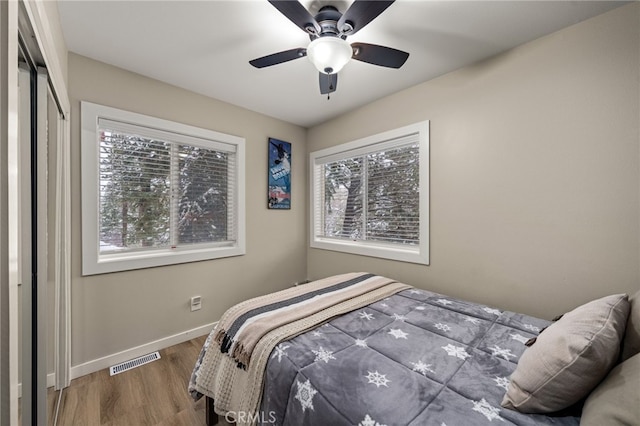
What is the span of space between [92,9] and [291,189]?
2253mm

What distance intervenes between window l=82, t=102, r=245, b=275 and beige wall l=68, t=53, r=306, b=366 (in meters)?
0.08

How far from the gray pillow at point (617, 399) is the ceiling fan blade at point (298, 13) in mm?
1800

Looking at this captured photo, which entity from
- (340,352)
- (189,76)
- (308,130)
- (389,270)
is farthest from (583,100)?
(189,76)

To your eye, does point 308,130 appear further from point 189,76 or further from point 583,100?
point 583,100

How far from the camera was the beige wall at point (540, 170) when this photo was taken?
144 centimetres

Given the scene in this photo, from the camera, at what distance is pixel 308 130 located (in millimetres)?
3459

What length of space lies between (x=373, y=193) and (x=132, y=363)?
108 inches

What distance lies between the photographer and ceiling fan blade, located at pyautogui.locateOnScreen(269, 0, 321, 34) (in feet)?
3.77

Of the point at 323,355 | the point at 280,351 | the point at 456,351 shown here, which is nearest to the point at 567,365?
the point at 456,351

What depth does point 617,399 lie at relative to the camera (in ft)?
2.16

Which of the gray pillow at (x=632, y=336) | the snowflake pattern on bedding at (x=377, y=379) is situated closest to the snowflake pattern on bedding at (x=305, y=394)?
the snowflake pattern on bedding at (x=377, y=379)

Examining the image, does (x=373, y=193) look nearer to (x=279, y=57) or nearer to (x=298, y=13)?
(x=279, y=57)

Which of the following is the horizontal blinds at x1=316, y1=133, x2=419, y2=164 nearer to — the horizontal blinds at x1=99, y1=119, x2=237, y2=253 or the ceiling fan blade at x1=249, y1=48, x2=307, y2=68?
the horizontal blinds at x1=99, y1=119, x2=237, y2=253

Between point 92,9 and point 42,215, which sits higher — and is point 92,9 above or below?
above
